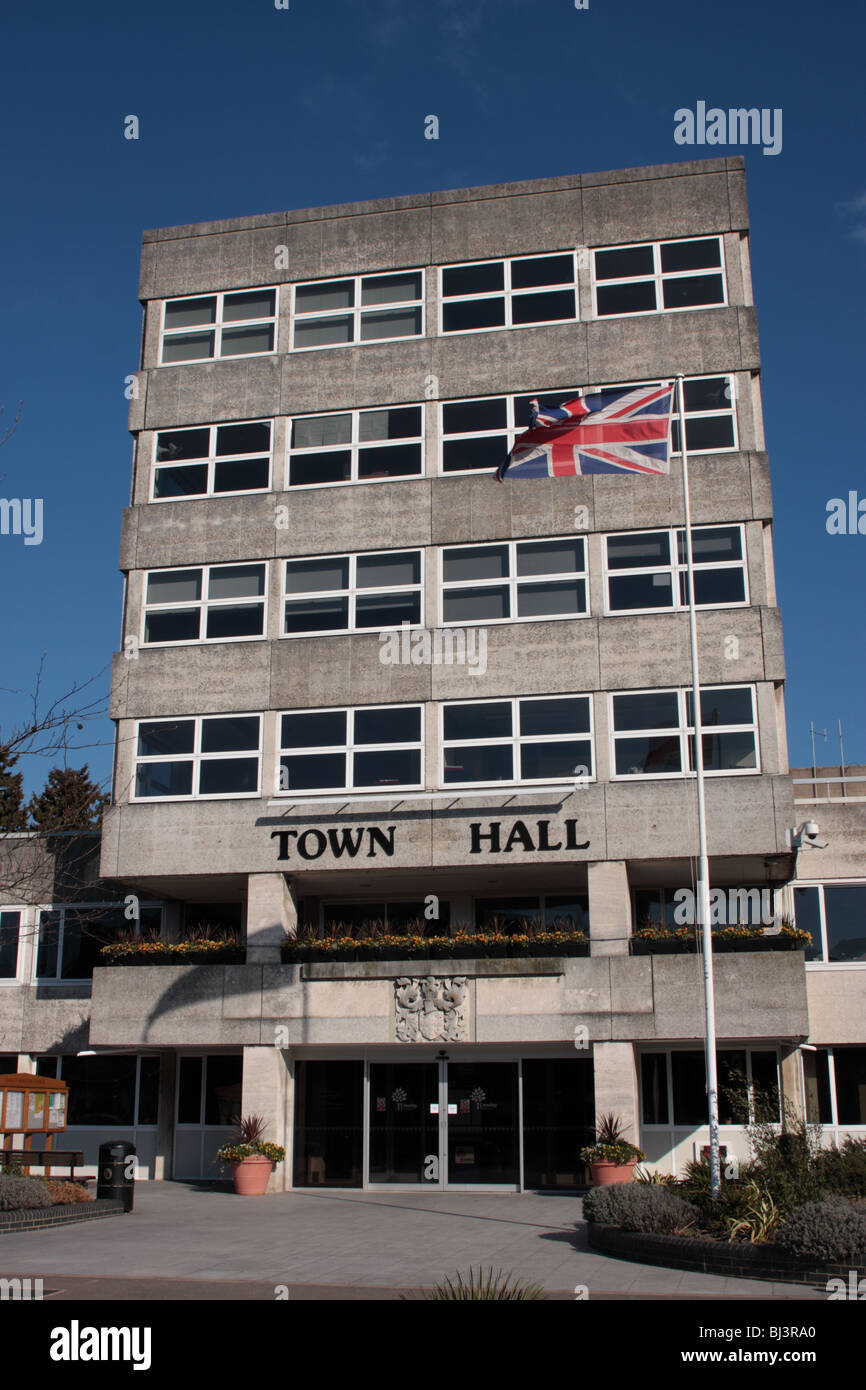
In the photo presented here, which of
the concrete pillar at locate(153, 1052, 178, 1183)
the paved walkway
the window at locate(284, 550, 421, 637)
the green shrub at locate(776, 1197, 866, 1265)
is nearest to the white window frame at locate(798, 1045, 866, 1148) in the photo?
the paved walkway

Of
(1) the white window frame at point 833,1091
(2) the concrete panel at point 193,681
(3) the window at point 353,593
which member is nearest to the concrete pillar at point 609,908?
(1) the white window frame at point 833,1091

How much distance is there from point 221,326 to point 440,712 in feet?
38.2

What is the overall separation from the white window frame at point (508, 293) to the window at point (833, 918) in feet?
48.0

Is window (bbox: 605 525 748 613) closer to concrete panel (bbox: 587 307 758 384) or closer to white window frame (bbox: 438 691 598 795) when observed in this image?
white window frame (bbox: 438 691 598 795)

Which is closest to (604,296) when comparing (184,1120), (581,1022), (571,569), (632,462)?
(571,569)

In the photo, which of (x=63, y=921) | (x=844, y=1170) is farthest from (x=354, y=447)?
(x=844, y=1170)

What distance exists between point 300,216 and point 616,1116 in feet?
73.0

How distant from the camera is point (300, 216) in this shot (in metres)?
32.2

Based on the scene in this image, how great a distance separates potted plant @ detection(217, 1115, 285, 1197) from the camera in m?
26.0

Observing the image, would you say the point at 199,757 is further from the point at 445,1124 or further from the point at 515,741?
the point at 445,1124

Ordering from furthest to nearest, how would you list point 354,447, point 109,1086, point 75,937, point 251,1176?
point 75,937 < point 109,1086 < point 354,447 < point 251,1176

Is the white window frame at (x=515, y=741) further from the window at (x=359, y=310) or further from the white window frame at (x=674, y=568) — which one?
the window at (x=359, y=310)

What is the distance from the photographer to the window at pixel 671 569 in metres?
28.0

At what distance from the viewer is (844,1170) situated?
16875 mm
